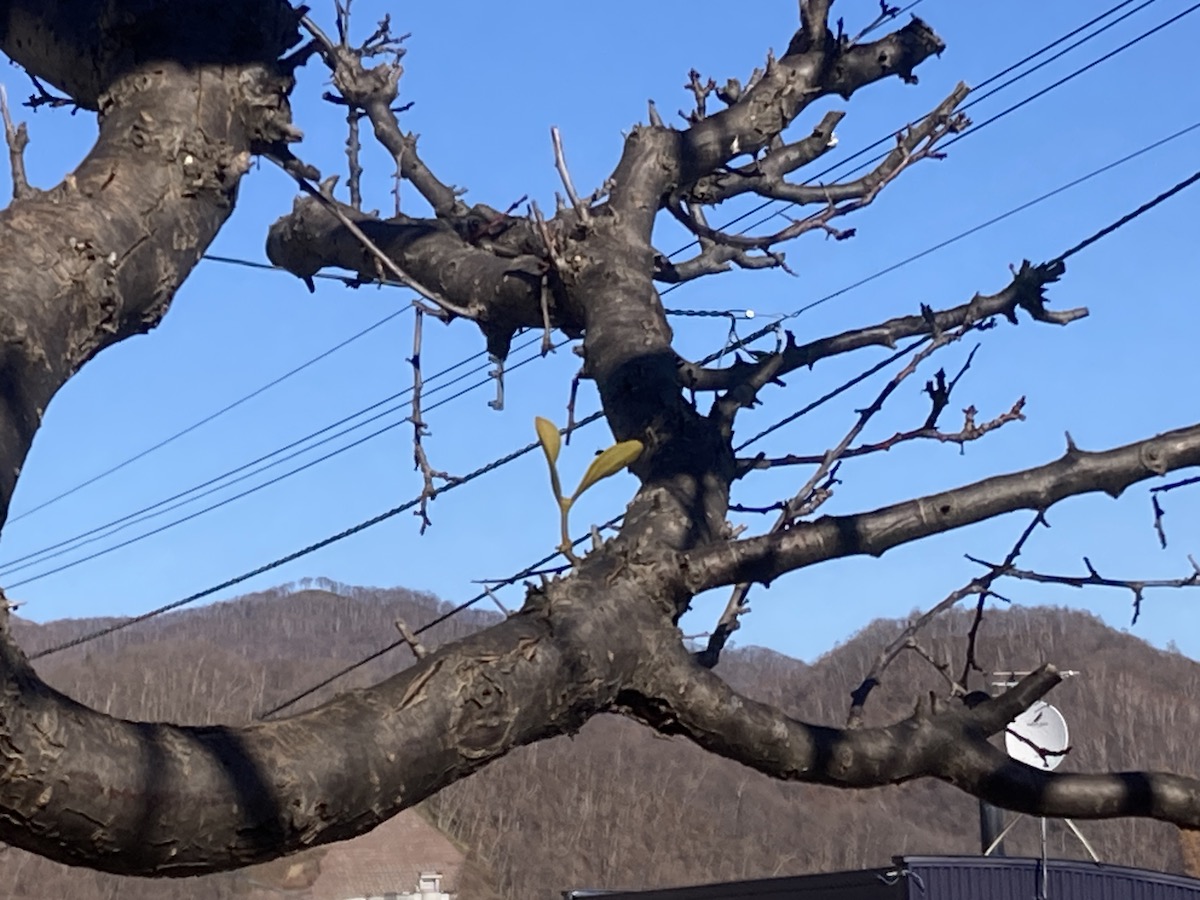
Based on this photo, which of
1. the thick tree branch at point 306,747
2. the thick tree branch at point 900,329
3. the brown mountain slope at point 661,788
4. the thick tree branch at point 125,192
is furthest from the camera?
the brown mountain slope at point 661,788

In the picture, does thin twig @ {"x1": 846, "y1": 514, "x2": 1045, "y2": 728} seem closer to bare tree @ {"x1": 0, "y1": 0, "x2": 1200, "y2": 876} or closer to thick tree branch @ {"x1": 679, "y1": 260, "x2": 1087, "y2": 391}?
bare tree @ {"x1": 0, "y1": 0, "x2": 1200, "y2": 876}

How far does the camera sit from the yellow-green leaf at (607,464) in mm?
1996

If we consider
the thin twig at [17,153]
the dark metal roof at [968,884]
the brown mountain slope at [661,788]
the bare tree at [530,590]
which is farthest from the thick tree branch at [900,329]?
the brown mountain slope at [661,788]

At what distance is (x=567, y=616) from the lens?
7.30 feet

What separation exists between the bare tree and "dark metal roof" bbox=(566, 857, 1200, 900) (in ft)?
22.2

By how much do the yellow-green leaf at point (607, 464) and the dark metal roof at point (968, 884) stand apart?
7.95m

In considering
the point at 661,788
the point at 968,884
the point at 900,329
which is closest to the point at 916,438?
the point at 900,329

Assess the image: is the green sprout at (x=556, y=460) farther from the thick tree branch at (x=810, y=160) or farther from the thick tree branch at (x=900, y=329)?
the thick tree branch at (x=810, y=160)

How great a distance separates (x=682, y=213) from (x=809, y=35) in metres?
0.61

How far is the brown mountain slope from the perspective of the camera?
107 feet

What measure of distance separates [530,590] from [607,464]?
13.2 inches

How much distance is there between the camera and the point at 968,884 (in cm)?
973

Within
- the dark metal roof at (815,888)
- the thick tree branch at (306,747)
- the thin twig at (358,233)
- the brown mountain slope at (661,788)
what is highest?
the brown mountain slope at (661,788)

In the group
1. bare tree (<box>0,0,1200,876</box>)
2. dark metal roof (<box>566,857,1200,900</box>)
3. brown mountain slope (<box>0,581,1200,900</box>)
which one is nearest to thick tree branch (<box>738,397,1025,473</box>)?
bare tree (<box>0,0,1200,876</box>)
